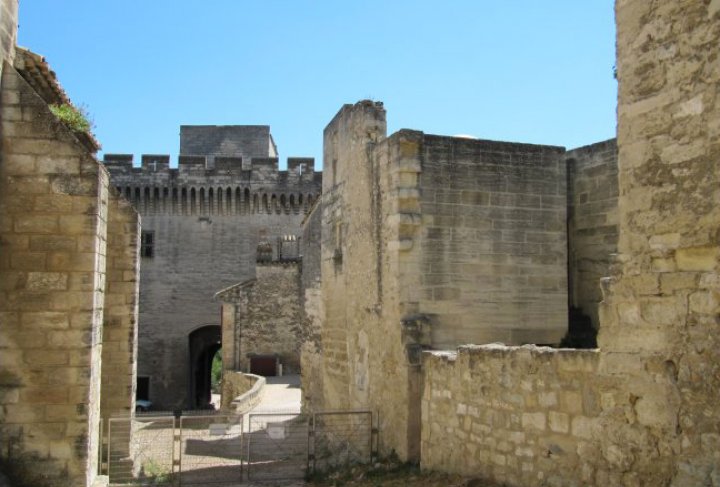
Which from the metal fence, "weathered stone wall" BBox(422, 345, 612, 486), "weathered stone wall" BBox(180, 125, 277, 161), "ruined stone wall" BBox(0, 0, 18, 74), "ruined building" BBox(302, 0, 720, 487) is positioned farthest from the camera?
"weathered stone wall" BBox(180, 125, 277, 161)

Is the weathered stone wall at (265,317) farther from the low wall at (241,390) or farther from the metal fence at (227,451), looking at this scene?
the metal fence at (227,451)

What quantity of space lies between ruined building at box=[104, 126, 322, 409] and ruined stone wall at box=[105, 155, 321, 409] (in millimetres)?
44

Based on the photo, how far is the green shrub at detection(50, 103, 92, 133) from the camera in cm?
816

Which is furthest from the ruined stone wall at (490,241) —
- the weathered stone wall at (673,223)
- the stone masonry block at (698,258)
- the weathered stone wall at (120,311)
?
the stone masonry block at (698,258)

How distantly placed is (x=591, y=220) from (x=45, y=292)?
8009mm

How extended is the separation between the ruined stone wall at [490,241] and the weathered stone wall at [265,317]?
18179mm

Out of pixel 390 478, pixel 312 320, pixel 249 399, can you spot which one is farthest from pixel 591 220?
pixel 249 399

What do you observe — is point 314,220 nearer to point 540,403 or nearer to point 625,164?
point 540,403

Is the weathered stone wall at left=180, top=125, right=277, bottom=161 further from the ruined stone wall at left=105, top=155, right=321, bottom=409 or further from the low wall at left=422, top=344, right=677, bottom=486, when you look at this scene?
the low wall at left=422, top=344, right=677, bottom=486

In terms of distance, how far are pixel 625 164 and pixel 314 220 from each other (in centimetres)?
1356

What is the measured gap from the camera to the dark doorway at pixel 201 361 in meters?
33.8


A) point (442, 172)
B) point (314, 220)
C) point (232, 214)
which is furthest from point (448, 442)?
point (232, 214)

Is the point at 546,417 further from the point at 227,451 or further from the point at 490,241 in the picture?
the point at 227,451

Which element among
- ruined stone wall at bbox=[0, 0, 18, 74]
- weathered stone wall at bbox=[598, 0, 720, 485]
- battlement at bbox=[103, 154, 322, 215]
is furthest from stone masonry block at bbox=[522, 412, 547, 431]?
battlement at bbox=[103, 154, 322, 215]
